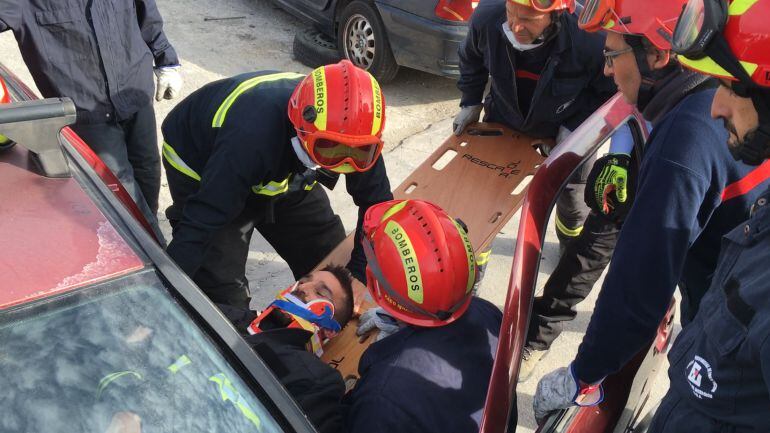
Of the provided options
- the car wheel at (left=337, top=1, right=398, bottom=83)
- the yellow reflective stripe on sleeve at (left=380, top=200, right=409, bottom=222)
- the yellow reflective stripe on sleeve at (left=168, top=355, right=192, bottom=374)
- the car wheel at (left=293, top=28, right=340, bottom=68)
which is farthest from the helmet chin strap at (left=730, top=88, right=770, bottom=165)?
the car wheel at (left=293, top=28, right=340, bottom=68)

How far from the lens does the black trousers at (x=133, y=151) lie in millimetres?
3389

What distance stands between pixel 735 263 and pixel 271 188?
6.04 feet

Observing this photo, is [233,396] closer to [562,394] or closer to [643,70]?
[562,394]

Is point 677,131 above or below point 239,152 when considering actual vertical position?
above

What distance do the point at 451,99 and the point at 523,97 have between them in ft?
7.46

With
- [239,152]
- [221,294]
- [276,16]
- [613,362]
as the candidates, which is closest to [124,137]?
[221,294]

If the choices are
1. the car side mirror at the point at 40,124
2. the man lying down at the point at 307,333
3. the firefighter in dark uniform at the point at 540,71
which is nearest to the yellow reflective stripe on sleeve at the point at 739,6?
the man lying down at the point at 307,333

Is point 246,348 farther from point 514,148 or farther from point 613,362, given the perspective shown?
point 514,148

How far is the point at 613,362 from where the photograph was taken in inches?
84.8

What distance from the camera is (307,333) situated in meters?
2.43

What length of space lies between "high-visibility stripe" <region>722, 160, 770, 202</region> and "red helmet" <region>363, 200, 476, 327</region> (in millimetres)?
778

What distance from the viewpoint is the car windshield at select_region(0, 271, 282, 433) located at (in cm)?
135

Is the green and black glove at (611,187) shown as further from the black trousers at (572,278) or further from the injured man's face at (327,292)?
the injured man's face at (327,292)

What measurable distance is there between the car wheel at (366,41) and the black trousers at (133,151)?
7.91 ft
